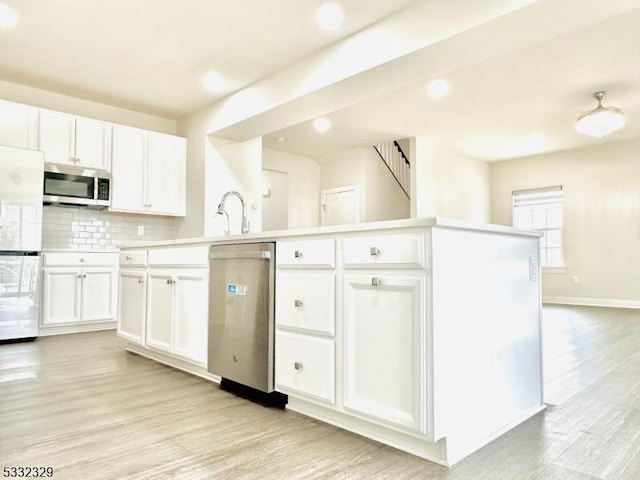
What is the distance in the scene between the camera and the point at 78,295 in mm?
4406

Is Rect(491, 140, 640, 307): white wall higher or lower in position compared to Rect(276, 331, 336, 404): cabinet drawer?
higher

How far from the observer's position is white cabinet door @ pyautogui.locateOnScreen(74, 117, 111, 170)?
179 inches

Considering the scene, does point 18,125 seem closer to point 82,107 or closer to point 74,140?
point 74,140

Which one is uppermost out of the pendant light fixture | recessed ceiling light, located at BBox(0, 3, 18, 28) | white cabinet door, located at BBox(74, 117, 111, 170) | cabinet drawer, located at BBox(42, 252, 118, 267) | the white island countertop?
recessed ceiling light, located at BBox(0, 3, 18, 28)

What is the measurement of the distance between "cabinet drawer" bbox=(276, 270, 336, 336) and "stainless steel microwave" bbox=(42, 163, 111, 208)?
3405mm

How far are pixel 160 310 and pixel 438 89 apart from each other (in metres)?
3.70

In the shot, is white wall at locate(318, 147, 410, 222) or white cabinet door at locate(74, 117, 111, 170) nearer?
white cabinet door at locate(74, 117, 111, 170)

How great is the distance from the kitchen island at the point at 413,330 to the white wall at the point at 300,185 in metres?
5.18

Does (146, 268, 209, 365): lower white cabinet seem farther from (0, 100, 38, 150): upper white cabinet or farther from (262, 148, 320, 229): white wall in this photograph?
(262, 148, 320, 229): white wall

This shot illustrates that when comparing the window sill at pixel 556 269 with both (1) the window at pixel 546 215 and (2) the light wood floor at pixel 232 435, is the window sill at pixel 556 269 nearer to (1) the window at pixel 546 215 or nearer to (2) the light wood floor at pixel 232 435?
(1) the window at pixel 546 215

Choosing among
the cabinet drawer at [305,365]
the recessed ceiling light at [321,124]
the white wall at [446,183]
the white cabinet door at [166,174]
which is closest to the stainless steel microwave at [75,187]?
the white cabinet door at [166,174]

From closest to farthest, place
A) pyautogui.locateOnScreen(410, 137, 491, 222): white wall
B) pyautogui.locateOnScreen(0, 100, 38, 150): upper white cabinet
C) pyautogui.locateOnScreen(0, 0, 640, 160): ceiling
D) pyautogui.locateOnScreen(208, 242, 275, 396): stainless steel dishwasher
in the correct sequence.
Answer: pyautogui.locateOnScreen(208, 242, 275, 396): stainless steel dishwasher < pyautogui.locateOnScreen(0, 0, 640, 160): ceiling < pyautogui.locateOnScreen(0, 100, 38, 150): upper white cabinet < pyautogui.locateOnScreen(410, 137, 491, 222): white wall

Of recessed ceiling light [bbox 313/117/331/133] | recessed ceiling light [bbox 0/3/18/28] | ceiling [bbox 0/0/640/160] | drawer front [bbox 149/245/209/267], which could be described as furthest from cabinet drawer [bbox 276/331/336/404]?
recessed ceiling light [bbox 313/117/331/133]

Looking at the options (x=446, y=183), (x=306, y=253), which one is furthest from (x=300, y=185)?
(x=306, y=253)
